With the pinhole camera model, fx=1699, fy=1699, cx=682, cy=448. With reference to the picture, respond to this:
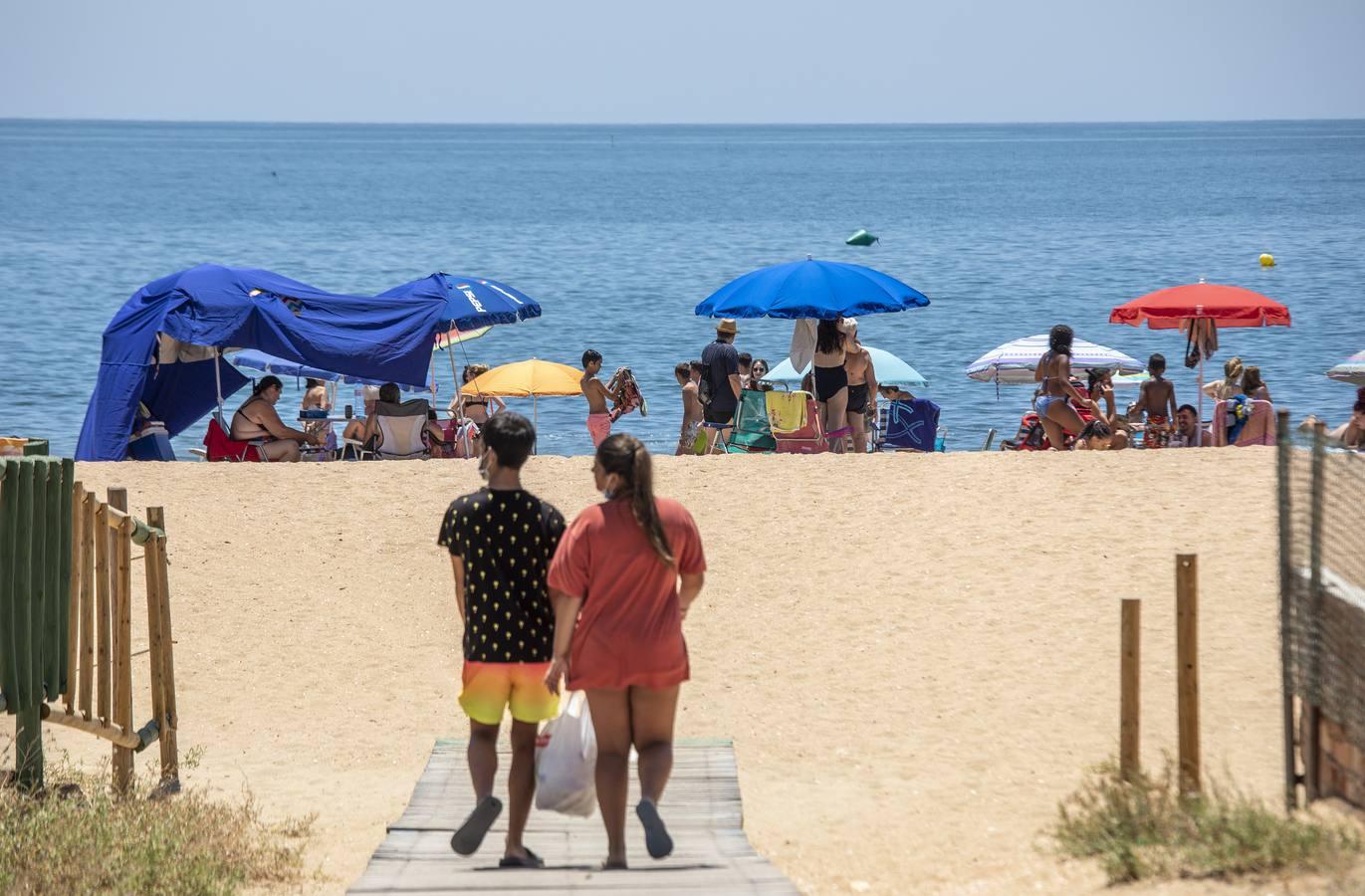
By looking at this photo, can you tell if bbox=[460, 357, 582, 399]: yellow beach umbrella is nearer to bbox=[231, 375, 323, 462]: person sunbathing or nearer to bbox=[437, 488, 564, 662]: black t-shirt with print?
bbox=[231, 375, 323, 462]: person sunbathing

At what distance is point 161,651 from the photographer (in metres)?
7.45

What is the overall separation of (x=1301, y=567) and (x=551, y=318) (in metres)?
33.0

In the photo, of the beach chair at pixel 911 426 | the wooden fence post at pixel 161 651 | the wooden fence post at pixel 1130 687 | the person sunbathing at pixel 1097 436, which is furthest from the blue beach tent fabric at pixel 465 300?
the wooden fence post at pixel 1130 687

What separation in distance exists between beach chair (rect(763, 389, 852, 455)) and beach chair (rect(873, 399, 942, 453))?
46.2 inches

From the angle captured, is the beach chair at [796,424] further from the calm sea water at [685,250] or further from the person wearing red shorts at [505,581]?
the person wearing red shorts at [505,581]

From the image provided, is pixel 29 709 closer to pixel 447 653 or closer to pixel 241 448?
pixel 447 653

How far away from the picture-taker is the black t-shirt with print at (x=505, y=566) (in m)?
5.24

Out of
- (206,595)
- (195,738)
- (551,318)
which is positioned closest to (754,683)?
(195,738)

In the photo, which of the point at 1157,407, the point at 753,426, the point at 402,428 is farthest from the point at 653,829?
the point at 1157,407

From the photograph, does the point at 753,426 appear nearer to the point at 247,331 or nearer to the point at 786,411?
the point at 786,411

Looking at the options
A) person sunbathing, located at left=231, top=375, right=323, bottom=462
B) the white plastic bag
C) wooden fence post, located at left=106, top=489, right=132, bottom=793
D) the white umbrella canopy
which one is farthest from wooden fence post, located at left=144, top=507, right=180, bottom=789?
the white umbrella canopy

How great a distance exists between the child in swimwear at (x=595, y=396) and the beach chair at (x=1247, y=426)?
511 centimetres

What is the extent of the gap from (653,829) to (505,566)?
944 millimetres

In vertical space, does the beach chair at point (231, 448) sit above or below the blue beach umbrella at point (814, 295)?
below
